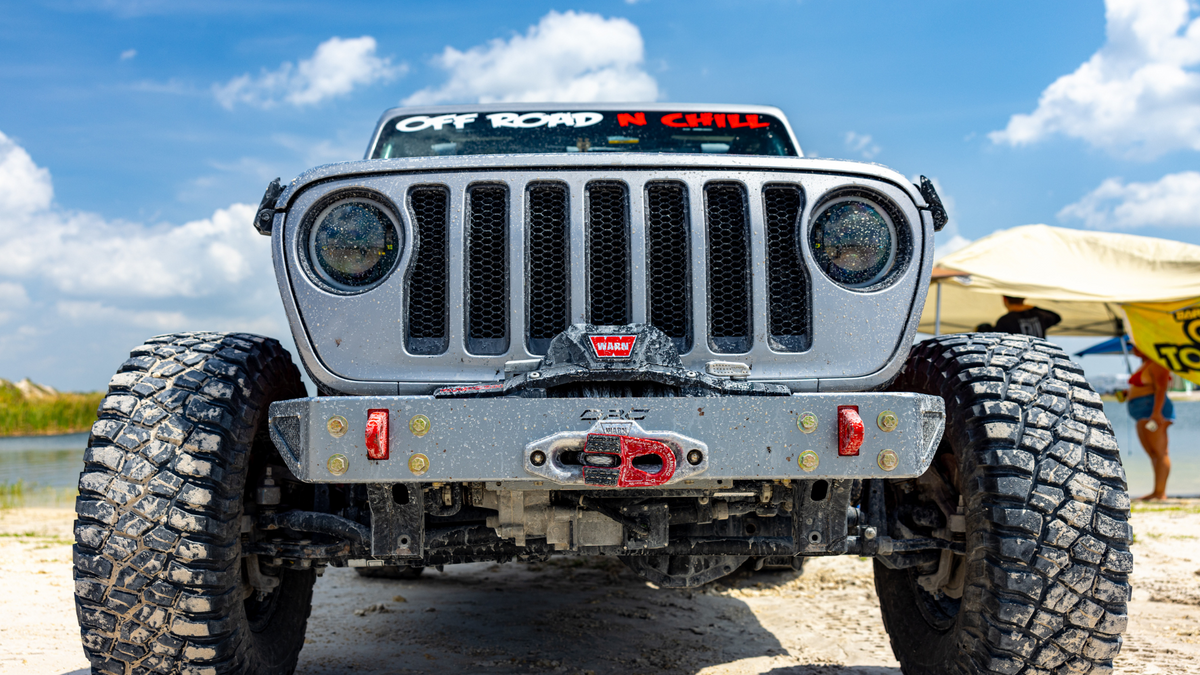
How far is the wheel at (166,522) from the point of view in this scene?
246 cm

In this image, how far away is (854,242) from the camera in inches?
107

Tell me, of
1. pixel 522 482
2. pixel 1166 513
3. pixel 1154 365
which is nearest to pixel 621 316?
pixel 522 482

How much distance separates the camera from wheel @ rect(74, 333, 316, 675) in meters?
2.46

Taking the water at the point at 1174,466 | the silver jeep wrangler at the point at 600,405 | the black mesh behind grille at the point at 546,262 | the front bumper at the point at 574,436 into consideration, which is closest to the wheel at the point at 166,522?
the silver jeep wrangler at the point at 600,405

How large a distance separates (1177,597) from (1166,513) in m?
3.81

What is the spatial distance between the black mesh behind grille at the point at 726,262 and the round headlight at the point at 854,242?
24 cm

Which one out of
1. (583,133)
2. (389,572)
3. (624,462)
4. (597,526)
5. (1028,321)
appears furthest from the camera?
(1028,321)

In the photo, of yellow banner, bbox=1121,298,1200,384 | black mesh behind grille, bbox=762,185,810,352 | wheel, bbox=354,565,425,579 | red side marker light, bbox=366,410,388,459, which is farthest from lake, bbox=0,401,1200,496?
red side marker light, bbox=366,410,388,459

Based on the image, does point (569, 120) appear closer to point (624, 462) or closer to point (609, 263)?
point (609, 263)

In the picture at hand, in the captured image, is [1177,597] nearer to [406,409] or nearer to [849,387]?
[849,387]

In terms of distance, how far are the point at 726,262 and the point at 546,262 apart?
581 millimetres

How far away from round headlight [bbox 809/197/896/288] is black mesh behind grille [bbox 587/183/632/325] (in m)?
0.61

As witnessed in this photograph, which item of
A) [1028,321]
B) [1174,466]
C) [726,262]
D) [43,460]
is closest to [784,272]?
[726,262]

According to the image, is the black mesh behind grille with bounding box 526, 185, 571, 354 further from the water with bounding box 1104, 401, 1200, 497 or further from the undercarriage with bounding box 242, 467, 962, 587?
the water with bounding box 1104, 401, 1200, 497
